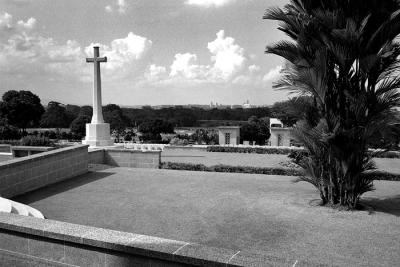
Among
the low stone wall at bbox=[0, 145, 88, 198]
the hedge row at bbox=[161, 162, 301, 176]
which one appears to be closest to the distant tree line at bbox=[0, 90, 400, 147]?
the hedge row at bbox=[161, 162, 301, 176]

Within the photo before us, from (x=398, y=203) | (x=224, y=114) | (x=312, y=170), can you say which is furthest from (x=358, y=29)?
(x=224, y=114)

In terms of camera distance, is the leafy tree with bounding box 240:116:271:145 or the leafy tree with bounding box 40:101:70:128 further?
the leafy tree with bounding box 40:101:70:128

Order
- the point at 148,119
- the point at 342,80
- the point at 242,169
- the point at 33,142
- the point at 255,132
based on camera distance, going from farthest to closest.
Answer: the point at 148,119, the point at 255,132, the point at 33,142, the point at 242,169, the point at 342,80

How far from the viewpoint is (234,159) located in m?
16.6

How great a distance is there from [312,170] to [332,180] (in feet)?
1.40

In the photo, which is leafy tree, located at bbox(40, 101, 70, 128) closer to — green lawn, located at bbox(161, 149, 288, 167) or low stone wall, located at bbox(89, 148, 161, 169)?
green lawn, located at bbox(161, 149, 288, 167)

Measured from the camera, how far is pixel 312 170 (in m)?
7.65

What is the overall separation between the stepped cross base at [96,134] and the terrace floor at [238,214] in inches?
342

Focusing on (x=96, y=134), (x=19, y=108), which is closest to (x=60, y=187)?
(x=96, y=134)

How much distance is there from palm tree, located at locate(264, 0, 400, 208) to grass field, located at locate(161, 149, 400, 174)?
7.08m

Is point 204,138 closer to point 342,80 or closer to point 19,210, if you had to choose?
point 342,80

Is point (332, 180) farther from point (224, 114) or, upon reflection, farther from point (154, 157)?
point (224, 114)

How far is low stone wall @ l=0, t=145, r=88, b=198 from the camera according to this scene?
8.41 meters

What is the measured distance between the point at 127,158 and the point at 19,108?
1689 inches
